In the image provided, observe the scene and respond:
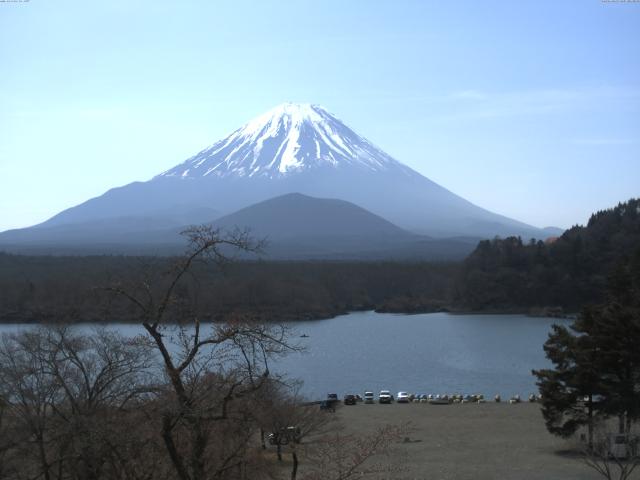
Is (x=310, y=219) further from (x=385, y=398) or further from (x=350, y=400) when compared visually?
(x=350, y=400)

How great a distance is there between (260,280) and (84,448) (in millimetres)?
36460

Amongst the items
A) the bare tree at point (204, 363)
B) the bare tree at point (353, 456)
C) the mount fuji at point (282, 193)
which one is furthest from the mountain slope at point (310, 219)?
the bare tree at point (204, 363)

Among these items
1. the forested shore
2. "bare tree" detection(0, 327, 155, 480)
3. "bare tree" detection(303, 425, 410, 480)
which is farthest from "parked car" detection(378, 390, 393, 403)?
the forested shore

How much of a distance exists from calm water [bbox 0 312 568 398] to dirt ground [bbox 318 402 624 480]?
2511mm

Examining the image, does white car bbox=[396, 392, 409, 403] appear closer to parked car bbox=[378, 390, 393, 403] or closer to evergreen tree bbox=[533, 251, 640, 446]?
parked car bbox=[378, 390, 393, 403]

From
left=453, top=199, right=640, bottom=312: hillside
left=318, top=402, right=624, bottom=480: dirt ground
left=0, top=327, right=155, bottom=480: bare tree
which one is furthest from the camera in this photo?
left=453, top=199, right=640, bottom=312: hillside

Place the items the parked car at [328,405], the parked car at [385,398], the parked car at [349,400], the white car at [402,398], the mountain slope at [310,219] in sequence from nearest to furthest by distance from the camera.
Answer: the parked car at [328,405]
the parked car at [349,400]
the parked car at [385,398]
the white car at [402,398]
the mountain slope at [310,219]

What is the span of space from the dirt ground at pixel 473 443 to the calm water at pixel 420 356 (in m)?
2.51

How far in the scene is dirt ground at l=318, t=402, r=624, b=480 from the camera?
10266 millimetres

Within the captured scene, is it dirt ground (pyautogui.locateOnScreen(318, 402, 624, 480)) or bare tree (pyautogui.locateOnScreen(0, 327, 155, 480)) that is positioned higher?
bare tree (pyautogui.locateOnScreen(0, 327, 155, 480))

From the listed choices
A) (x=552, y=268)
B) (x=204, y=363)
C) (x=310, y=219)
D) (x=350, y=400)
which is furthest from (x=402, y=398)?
(x=310, y=219)

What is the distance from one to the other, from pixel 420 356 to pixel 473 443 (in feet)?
42.6

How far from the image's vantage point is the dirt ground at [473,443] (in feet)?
33.7

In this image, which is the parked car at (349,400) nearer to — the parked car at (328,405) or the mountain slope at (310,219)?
the parked car at (328,405)
